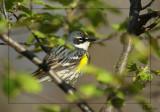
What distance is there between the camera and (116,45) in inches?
258

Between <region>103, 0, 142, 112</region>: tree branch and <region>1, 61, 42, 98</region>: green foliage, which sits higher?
<region>1, 61, 42, 98</region>: green foliage

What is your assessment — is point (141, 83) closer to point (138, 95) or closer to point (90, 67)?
point (138, 95)

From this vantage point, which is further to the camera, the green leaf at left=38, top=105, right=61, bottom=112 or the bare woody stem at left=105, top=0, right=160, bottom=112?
the bare woody stem at left=105, top=0, right=160, bottom=112

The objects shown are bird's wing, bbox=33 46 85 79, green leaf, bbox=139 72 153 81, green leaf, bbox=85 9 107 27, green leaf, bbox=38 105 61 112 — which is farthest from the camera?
bird's wing, bbox=33 46 85 79

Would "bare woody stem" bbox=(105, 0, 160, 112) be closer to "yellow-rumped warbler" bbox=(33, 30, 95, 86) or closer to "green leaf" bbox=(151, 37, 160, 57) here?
"green leaf" bbox=(151, 37, 160, 57)

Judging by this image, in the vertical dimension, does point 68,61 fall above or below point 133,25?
below

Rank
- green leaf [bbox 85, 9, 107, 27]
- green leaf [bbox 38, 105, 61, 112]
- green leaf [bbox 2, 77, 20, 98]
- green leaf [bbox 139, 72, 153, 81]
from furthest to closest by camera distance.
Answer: green leaf [bbox 85, 9, 107, 27], green leaf [bbox 139, 72, 153, 81], green leaf [bbox 38, 105, 61, 112], green leaf [bbox 2, 77, 20, 98]

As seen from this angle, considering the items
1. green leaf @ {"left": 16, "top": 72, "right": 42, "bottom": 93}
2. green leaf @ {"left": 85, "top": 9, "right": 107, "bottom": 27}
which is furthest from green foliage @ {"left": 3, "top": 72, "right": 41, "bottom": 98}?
green leaf @ {"left": 85, "top": 9, "right": 107, "bottom": 27}

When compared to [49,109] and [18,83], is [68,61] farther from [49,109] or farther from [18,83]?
[18,83]

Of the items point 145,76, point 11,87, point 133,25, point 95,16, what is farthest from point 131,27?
point 11,87

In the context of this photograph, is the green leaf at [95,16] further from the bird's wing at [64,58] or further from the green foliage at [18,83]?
the green foliage at [18,83]

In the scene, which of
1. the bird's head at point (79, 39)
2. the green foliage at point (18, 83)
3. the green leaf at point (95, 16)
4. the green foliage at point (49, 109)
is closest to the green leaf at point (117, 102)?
the green foliage at point (49, 109)

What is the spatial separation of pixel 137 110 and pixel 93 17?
141 inches

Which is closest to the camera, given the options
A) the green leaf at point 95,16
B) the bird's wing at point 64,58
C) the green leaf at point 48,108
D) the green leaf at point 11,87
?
the green leaf at point 11,87
